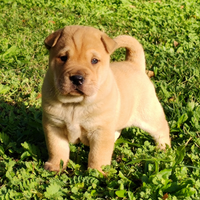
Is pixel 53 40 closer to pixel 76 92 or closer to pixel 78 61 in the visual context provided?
pixel 78 61

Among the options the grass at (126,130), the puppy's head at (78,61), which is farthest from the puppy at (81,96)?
the grass at (126,130)

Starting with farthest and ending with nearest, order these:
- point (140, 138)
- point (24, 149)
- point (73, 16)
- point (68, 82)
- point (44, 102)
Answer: point (73, 16) → point (140, 138) → point (24, 149) → point (44, 102) → point (68, 82)

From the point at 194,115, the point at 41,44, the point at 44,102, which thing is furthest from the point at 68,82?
the point at 41,44

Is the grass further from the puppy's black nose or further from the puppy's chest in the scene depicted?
the puppy's black nose

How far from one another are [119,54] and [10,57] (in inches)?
68.3

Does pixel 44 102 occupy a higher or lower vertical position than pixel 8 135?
higher

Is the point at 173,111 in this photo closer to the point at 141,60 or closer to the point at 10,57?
the point at 141,60

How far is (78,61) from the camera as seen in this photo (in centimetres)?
253

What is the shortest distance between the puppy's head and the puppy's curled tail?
705 mm

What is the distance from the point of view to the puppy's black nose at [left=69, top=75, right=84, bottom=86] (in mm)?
2414

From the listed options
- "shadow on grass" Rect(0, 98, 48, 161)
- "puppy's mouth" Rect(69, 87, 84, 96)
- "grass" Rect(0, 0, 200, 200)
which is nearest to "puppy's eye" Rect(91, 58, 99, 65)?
"puppy's mouth" Rect(69, 87, 84, 96)

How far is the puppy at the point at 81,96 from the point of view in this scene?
8.27 feet

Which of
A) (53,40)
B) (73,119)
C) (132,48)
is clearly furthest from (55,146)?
(132,48)

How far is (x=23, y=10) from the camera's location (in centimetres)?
641
